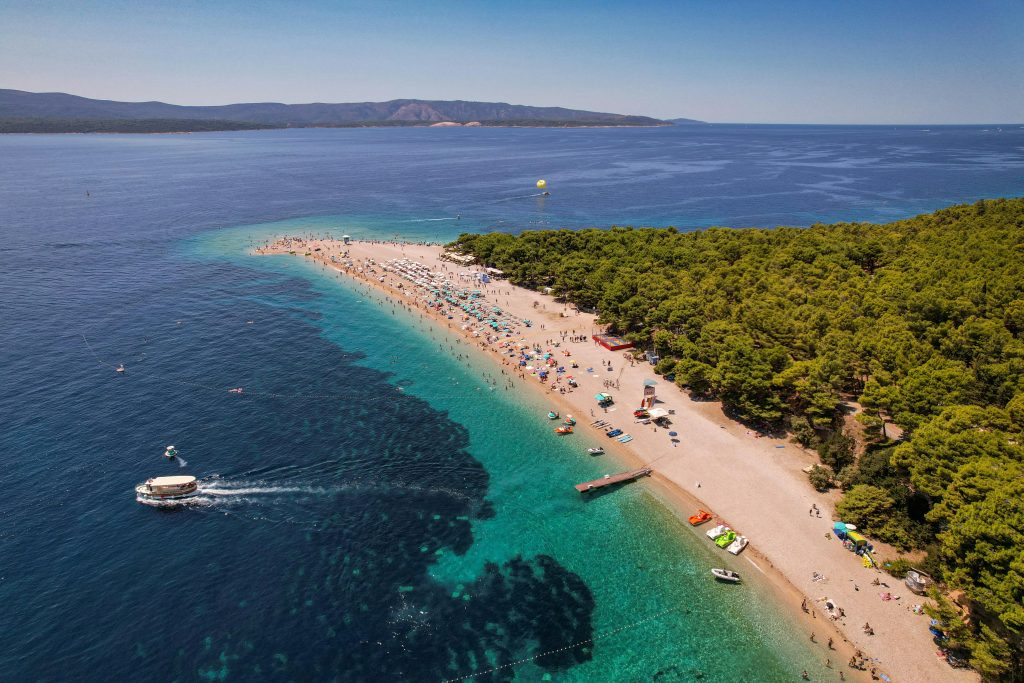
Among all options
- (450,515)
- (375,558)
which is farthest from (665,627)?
(375,558)

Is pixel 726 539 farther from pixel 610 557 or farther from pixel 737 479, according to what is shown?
pixel 610 557

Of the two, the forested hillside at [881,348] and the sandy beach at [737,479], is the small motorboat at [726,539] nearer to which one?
the sandy beach at [737,479]

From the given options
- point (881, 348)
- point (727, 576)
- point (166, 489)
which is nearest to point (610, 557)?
point (727, 576)

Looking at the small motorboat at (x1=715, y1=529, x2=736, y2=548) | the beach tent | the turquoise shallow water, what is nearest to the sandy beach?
the beach tent

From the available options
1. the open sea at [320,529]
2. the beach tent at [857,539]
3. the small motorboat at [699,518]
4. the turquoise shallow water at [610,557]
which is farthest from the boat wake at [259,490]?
the beach tent at [857,539]

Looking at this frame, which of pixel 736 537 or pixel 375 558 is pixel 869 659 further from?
pixel 375 558

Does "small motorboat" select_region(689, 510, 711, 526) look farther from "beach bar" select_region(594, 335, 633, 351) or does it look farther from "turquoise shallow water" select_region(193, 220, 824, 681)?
"beach bar" select_region(594, 335, 633, 351)

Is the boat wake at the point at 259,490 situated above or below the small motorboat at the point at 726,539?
above
